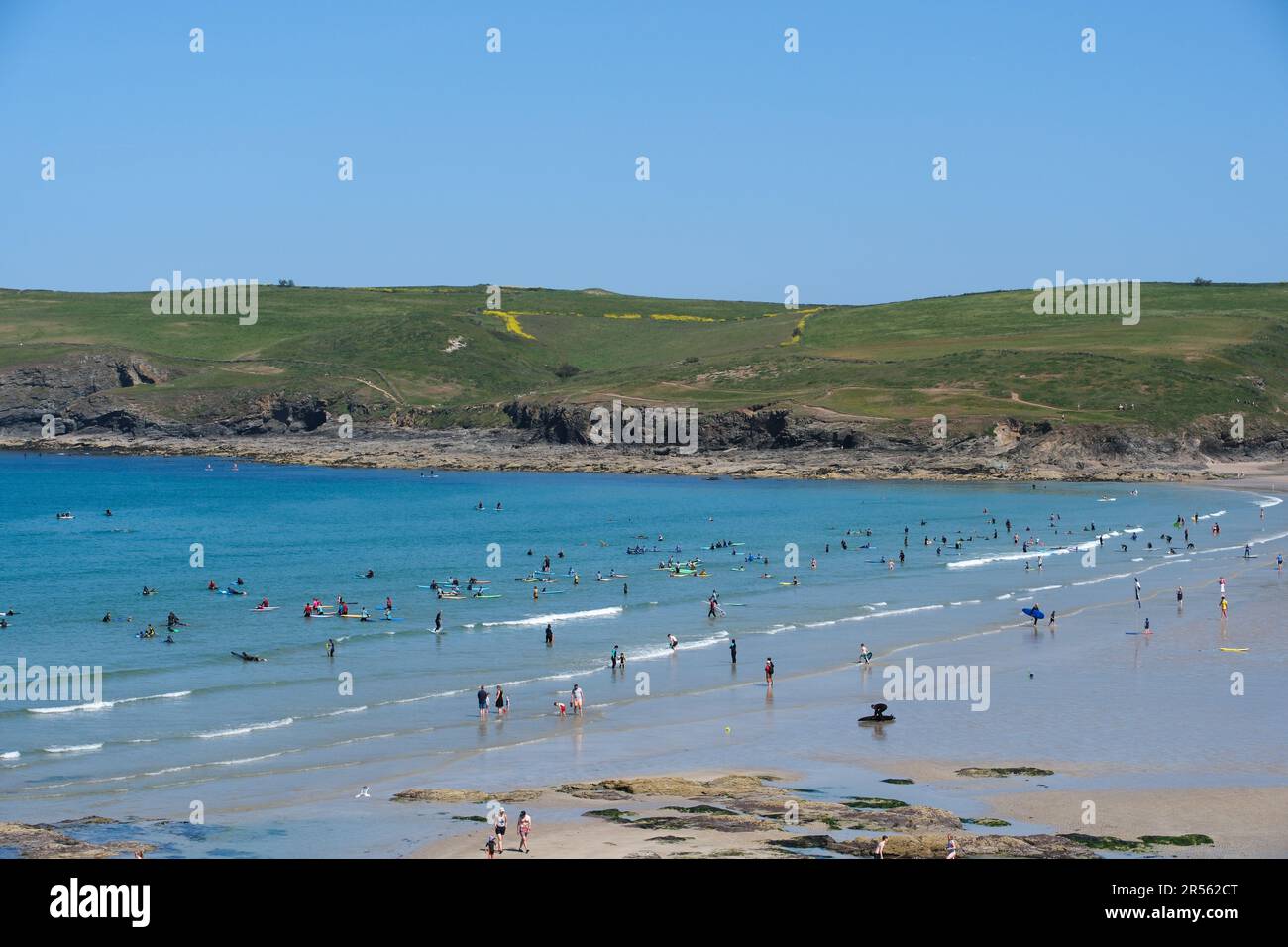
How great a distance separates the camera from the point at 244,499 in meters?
122

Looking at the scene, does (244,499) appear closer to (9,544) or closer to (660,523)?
(9,544)

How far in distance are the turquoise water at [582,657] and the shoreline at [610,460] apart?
30264 mm

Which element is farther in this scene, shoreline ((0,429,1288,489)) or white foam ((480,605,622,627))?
shoreline ((0,429,1288,489))

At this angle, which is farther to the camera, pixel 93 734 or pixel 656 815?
pixel 93 734

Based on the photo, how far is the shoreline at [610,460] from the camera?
446ft

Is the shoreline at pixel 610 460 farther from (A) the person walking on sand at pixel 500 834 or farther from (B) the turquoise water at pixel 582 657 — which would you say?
(A) the person walking on sand at pixel 500 834

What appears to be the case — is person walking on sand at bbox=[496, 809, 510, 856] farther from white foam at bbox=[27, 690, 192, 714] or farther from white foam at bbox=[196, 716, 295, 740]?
white foam at bbox=[27, 690, 192, 714]

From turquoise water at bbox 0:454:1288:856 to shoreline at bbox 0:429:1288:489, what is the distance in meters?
30.3

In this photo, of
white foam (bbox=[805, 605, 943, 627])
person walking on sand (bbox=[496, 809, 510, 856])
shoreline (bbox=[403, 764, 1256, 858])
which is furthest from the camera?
white foam (bbox=[805, 605, 943, 627])

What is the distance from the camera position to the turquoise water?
32969 mm

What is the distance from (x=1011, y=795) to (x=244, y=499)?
102213 mm

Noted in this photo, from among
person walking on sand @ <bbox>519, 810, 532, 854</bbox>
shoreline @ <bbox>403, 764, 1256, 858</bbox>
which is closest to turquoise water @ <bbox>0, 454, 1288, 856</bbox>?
shoreline @ <bbox>403, 764, 1256, 858</bbox>

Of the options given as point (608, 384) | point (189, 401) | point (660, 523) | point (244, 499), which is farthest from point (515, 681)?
point (189, 401)

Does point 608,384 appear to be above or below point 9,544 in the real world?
above
